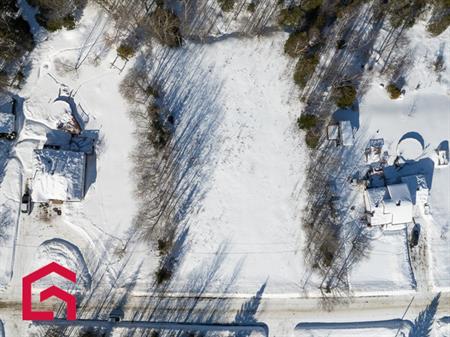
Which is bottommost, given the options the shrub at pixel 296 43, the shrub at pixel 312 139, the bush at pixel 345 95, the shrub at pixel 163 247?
the shrub at pixel 163 247

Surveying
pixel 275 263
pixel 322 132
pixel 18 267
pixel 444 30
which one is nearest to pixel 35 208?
pixel 18 267

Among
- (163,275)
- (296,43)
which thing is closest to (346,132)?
(296,43)

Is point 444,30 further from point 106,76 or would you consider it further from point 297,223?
point 106,76

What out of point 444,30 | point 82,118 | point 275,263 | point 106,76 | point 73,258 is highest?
point 444,30

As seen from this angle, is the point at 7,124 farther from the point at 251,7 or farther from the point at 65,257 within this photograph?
the point at 251,7

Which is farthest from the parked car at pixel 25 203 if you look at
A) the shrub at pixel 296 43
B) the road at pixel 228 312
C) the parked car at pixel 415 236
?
the parked car at pixel 415 236

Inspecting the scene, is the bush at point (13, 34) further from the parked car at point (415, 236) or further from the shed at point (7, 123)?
the parked car at point (415, 236)

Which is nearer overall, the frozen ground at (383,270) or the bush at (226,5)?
the bush at (226,5)
